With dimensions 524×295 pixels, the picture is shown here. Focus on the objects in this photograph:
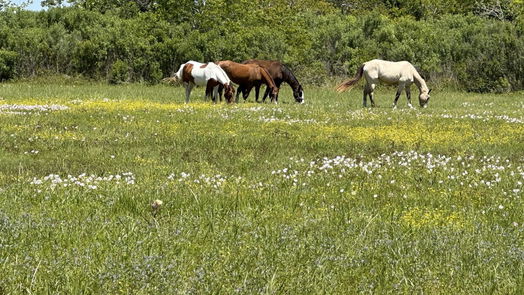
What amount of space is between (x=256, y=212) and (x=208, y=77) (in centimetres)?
1902

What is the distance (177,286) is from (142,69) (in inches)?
1553

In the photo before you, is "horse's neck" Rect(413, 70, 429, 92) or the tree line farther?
the tree line

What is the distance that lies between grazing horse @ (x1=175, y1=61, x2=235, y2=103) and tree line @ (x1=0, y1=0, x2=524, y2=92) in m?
15.4

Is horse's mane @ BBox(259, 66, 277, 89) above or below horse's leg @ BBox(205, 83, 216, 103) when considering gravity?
above

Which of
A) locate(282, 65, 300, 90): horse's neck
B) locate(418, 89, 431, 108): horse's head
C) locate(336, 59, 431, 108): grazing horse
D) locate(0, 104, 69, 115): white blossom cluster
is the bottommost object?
locate(0, 104, 69, 115): white blossom cluster

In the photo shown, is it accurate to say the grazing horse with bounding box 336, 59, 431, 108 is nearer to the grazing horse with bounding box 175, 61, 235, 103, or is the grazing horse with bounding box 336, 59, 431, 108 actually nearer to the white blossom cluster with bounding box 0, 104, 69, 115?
the grazing horse with bounding box 175, 61, 235, 103

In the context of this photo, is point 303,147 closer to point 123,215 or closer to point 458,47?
point 123,215

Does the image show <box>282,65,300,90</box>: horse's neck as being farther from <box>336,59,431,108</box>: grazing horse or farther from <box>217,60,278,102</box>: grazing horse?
<box>336,59,431,108</box>: grazing horse

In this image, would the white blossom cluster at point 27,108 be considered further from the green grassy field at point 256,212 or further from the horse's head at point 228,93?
the horse's head at point 228,93

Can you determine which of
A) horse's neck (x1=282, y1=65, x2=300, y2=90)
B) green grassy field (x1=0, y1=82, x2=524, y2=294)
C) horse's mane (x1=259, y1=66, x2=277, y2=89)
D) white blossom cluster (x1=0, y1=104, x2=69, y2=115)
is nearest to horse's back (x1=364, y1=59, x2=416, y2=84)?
horse's neck (x1=282, y1=65, x2=300, y2=90)

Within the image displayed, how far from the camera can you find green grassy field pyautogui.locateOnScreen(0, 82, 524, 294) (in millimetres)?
5379

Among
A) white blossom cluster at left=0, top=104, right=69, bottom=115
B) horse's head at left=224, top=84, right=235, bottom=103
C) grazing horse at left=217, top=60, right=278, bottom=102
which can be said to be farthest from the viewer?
grazing horse at left=217, top=60, right=278, bottom=102

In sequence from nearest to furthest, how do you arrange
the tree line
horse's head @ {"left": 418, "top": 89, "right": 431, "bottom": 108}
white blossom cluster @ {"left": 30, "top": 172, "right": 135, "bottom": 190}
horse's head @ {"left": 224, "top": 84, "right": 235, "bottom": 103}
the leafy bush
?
white blossom cluster @ {"left": 30, "top": 172, "right": 135, "bottom": 190} → horse's head @ {"left": 224, "top": 84, "right": 235, "bottom": 103} → horse's head @ {"left": 418, "top": 89, "right": 431, "bottom": 108} → the leafy bush → the tree line

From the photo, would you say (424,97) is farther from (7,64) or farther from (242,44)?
(7,64)
